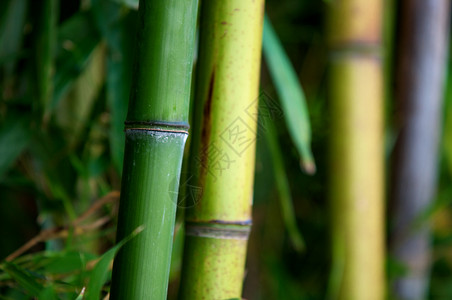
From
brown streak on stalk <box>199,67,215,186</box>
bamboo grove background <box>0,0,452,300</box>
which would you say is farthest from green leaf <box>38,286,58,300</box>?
brown streak on stalk <box>199,67,215,186</box>

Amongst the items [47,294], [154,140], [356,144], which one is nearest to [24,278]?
[47,294]

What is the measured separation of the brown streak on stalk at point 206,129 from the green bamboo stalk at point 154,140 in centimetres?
5

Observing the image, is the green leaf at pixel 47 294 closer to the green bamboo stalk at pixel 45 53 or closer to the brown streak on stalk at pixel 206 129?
the brown streak on stalk at pixel 206 129

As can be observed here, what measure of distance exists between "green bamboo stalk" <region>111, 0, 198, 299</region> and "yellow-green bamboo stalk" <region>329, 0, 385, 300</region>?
0.41 meters

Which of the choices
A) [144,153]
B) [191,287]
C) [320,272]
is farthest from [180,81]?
[320,272]

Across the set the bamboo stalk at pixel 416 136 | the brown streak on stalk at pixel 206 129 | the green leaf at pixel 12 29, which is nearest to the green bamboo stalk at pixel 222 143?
the brown streak on stalk at pixel 206 129

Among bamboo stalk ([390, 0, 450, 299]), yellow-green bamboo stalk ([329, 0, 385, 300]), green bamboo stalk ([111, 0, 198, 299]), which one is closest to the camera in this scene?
green bamboo stalk ([111, 0, 198, 299])

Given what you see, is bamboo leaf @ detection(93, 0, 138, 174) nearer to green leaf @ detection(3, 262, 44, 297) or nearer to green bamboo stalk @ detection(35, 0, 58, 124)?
green bamboo stalk @ detection(35, 0, 58, 124)

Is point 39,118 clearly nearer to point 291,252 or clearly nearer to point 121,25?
point 121,25

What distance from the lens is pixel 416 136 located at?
0.81 metres

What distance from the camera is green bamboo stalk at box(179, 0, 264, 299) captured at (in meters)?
0.36

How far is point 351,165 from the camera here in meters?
0.68

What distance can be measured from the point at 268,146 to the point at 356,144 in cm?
15

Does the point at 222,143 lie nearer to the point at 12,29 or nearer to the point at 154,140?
the point at 154,140
